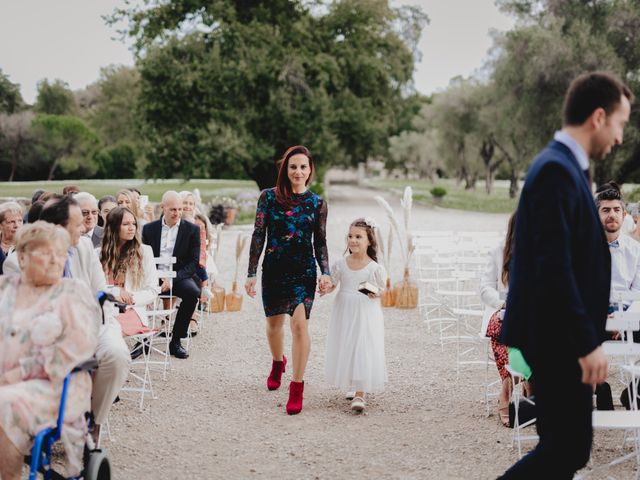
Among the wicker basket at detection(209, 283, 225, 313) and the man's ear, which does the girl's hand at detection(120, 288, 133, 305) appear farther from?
the wicker basket at detection(209, 283, 225, 313)

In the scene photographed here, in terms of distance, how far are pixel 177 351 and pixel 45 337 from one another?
3924mm

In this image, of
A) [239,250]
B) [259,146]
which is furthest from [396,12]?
[239,250]

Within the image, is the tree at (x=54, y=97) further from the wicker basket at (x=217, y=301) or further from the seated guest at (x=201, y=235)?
the seated guest at (x=201, y=235)

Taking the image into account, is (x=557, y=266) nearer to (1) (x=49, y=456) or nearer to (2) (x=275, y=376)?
(1) (x=49, y=456)

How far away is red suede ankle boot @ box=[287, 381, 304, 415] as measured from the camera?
5.42 m

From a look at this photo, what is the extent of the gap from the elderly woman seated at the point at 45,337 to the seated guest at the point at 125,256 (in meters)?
2.45

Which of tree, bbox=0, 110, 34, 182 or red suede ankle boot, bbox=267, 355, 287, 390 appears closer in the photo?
red suede ankle boot, bbox=267, 355, 287, 390

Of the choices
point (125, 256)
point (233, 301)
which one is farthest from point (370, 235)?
point (233, 301)

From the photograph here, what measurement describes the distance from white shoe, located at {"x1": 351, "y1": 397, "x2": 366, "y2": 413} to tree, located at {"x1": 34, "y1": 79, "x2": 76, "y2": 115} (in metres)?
21.1

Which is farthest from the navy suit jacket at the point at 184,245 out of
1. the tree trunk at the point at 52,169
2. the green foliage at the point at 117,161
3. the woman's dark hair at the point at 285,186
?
the green foliage at the point at 117,161

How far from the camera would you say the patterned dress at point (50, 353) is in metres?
3.37

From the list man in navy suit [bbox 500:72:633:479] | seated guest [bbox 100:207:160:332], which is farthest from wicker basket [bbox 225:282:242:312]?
man in navy suit [bbox 500:72:633:479]

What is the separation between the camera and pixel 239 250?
9.74 meters

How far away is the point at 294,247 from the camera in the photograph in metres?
5.59
